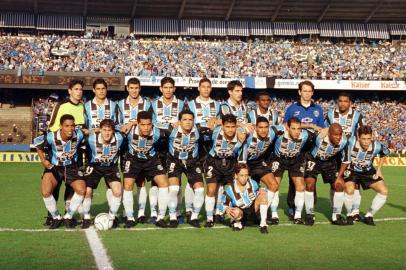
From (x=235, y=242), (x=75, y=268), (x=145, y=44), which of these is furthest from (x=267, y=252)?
(x=145, y=44)

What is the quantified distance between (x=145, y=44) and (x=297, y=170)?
3251 centimetres

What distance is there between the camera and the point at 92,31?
4206 cm

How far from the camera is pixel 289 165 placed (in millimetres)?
10406

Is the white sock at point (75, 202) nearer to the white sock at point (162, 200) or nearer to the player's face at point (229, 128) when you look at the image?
the white sock at point (162, 200)

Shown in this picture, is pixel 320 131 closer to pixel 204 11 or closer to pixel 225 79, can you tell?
pixel 225 79

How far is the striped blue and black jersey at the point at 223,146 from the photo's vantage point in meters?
9.74

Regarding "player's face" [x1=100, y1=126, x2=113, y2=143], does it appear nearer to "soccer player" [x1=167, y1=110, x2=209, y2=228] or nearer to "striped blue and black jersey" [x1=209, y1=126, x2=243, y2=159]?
"soccer player" [x1=167, y1=110, x2=209, y2=228]

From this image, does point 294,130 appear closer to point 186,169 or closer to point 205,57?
point 186,169

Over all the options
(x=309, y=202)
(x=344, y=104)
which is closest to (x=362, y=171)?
(x=309, y=202)

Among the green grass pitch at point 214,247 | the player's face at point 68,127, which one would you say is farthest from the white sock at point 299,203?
the player's face at point 68,127

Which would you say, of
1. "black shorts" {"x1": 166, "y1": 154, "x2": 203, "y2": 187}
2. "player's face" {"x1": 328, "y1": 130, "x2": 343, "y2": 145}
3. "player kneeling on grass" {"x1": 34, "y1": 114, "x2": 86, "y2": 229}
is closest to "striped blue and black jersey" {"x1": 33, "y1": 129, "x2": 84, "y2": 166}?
"player kneeling on grass" {"x1": 34, "y1": 114, "x2": 86, "y2": 229}

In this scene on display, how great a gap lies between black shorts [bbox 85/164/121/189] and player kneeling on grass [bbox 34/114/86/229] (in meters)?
0.19

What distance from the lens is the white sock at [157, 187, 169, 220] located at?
968 cm

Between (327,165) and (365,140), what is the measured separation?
0.85m
